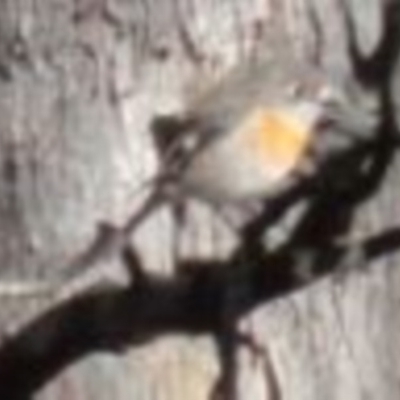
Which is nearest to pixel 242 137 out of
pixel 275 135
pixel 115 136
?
pixel 275 135

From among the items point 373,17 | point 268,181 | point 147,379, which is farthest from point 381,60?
point 147,379

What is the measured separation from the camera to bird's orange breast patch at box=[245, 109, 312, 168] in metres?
2.58

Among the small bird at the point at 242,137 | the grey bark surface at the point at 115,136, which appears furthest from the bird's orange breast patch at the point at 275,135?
the grey bark surface at the point at 115,136

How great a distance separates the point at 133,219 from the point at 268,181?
156mm

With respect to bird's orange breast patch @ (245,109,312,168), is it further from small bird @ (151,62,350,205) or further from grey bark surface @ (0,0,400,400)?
grey bark surface @ (0,0,400,400)

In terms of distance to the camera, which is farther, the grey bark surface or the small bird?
the grey bark surface

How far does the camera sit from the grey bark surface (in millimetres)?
2689

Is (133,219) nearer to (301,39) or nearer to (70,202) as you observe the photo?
(70,202)

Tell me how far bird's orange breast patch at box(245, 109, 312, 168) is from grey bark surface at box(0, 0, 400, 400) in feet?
0.35

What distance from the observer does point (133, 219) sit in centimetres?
270

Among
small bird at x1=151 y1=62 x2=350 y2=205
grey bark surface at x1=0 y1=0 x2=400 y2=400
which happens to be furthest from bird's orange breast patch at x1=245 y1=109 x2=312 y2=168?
grey bark surface at x1=0 y1=0 x2=400 y2=400

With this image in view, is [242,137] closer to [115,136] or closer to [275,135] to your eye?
[275,135]

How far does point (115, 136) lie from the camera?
106 inches

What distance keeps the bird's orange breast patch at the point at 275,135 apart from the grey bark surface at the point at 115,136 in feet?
0.35
